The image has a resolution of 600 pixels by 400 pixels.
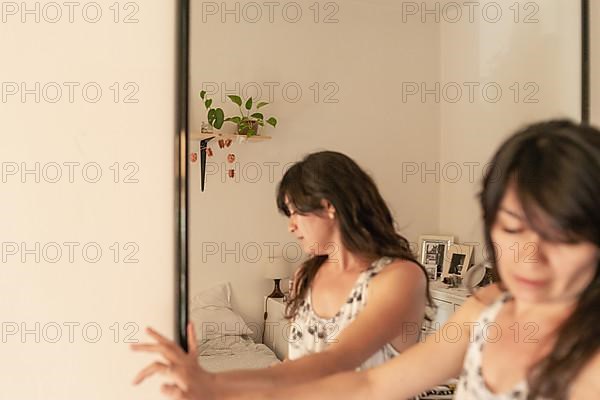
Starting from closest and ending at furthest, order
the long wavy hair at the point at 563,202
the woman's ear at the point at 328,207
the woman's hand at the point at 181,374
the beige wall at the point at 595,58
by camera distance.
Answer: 1. the long wavy hair at the point at 563,202
2. the woman's hand at the point at 181,374
3. the woman's ear at the point at 328,207
4. the beige wall at the point at 595,58

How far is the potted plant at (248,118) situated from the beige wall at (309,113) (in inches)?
1.0

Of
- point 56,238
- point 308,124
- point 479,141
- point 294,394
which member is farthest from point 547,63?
point 56,238

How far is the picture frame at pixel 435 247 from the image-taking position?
1451 millimetres

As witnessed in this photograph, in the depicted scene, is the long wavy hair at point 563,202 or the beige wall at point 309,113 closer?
the long wavy hair at point 563,202

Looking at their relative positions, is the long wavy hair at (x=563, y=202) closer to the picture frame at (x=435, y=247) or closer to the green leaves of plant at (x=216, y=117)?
the picture frame at (x=435, y=247)

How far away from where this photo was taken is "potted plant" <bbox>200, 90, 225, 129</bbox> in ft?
Answer: 4.93

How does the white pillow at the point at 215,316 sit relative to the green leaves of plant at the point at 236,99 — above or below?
below

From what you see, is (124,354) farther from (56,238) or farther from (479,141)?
(479,141)

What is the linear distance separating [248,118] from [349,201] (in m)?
0.28

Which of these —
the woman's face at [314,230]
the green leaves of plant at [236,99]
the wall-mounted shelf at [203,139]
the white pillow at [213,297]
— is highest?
the green leaves of plant at [236,99]

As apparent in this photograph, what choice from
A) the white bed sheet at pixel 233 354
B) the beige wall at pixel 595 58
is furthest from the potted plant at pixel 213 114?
the beige wall at pixel 595 58

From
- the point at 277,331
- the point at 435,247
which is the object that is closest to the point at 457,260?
the point at 435,247

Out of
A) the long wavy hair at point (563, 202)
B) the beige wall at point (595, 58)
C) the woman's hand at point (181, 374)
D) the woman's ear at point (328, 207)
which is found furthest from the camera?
the beige wall at point (595, 58)

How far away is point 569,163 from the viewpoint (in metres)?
1.01
